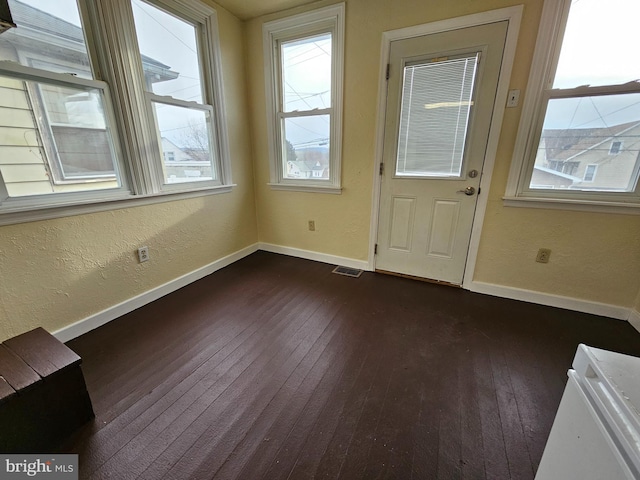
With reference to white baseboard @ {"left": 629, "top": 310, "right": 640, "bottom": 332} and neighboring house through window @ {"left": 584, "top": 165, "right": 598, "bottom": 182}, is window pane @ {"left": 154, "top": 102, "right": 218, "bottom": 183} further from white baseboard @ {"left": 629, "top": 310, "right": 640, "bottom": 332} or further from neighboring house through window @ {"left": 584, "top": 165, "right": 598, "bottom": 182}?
white baseboard @ {"left": 629, "top": 310, "right": 640, "bottom": 332}

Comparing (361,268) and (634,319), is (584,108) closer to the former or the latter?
(634,319)

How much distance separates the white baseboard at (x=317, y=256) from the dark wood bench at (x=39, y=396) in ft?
7.20

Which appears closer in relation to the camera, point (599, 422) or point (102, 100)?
point (599, 422)

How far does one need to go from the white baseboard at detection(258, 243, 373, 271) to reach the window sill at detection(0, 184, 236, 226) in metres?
1.15

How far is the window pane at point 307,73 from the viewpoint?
2562 millimetres

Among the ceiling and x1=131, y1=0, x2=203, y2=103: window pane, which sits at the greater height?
the ceiling

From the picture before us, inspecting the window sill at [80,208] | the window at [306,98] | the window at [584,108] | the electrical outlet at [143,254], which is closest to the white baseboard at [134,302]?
the electrical outlet at [143,254]

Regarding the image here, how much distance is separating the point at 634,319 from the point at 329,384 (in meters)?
2.25

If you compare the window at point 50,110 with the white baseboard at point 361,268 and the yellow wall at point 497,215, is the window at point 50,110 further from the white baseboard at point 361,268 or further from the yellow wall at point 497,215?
the yellow wall at point 497,215

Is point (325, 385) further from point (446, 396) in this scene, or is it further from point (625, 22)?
point (625, 22)

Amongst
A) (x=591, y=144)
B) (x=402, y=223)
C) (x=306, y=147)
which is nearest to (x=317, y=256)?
(x=402, y=223)

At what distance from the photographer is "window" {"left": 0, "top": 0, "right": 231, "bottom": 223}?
1484 millimetres

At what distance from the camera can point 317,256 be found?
10.2 ft

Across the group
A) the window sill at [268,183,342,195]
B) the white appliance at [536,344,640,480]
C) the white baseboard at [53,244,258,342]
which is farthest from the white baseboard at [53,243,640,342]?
the white appliance at [536,344,640,480]
